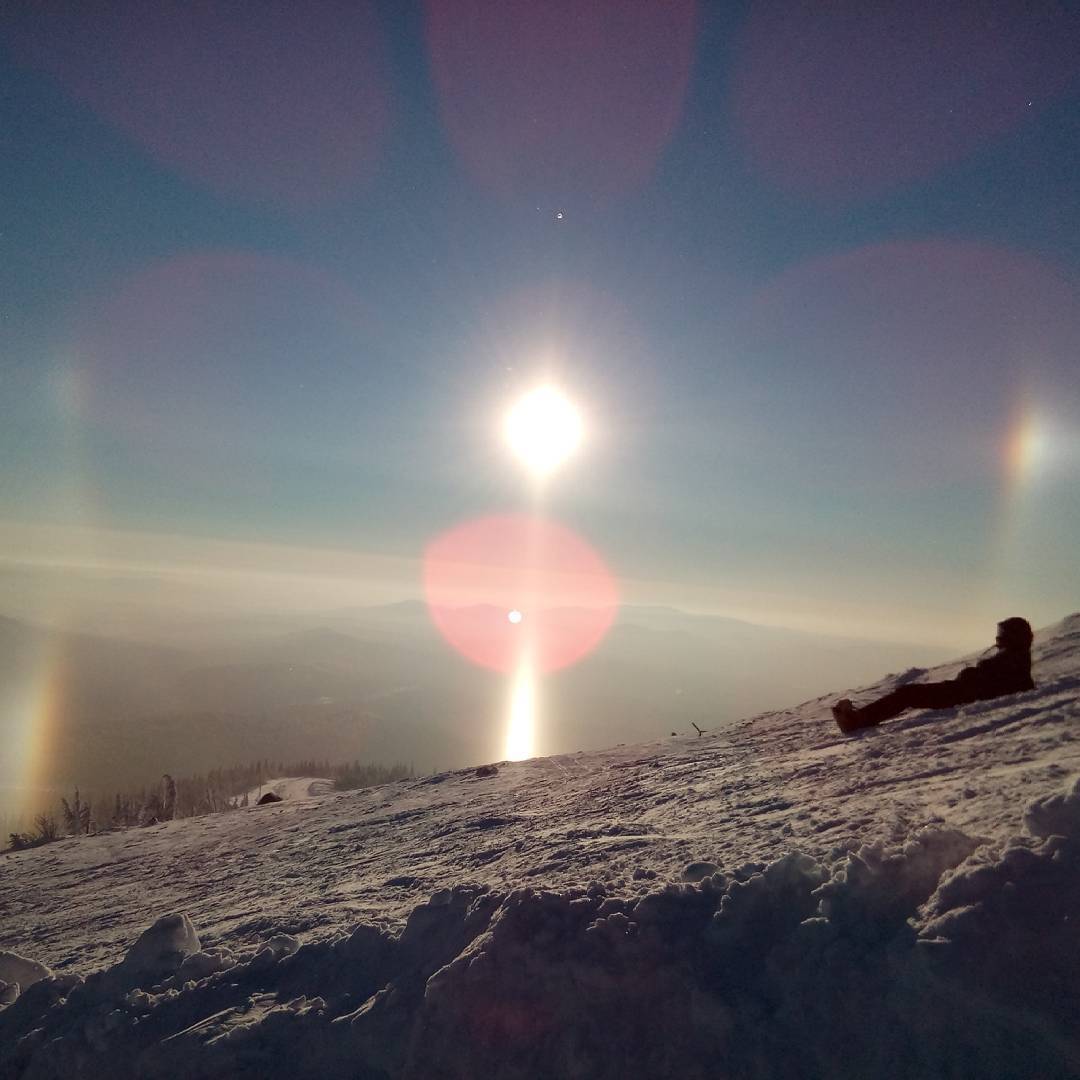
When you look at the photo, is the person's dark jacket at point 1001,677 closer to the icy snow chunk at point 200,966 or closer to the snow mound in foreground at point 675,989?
the snow mound in foreground at point 675,989

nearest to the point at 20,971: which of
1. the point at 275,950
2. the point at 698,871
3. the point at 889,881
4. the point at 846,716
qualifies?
the point at 275,950

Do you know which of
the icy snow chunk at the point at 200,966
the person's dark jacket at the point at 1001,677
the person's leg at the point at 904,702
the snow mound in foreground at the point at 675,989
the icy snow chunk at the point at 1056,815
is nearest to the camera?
the snow mound in foreground at the point at 675,989

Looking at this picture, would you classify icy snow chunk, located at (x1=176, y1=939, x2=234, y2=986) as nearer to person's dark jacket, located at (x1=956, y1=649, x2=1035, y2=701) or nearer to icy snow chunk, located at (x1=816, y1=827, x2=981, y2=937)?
icy snow chunk, located at (x1=816, y1=827, x2=981, y2=937)

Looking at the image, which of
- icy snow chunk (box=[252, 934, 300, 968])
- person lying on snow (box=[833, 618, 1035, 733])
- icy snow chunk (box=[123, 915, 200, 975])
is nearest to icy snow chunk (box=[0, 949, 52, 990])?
icy snow chunk (box=[123, 915, 200, 975])

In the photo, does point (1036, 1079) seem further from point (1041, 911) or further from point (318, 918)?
point (318, 918)

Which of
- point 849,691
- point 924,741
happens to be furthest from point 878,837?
point 849,691

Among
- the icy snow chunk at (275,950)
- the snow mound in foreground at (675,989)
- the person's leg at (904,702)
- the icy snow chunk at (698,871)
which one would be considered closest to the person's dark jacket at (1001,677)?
the person's leg at (904,702)
